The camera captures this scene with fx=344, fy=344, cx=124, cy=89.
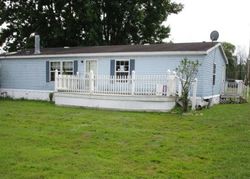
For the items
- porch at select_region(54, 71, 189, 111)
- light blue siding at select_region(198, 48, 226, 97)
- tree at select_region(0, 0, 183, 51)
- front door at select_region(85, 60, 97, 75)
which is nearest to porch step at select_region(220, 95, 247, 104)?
light blue siding at select_region(198, 48, 226, 97)

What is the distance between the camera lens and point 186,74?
48.8 feet

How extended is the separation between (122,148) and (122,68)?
10719 millimetres

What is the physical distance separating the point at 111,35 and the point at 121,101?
21650 millimetres

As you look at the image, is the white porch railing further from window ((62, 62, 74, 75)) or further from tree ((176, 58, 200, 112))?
window ((62, 62, 74, 75))

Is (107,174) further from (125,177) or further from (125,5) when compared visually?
(125,5)

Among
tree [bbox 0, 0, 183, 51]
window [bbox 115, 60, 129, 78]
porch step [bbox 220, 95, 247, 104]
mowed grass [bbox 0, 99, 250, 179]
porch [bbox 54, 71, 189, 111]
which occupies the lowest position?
mowed grass [bbox 0, 99, 250, 179]

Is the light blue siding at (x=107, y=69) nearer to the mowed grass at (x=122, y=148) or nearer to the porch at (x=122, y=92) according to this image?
the porch at (x=122, y=92)

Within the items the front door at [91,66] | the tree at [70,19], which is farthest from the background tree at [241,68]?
the front door at [91,66]

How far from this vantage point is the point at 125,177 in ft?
17.9

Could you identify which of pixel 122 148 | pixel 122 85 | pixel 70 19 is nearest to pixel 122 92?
pixel 122 85

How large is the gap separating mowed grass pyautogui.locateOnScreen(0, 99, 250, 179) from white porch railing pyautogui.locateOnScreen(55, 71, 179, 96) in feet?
9.44

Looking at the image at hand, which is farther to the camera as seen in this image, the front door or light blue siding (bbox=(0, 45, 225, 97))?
the front door

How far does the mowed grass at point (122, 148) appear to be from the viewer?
5.78 metres

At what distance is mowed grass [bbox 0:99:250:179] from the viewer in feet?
19.0
